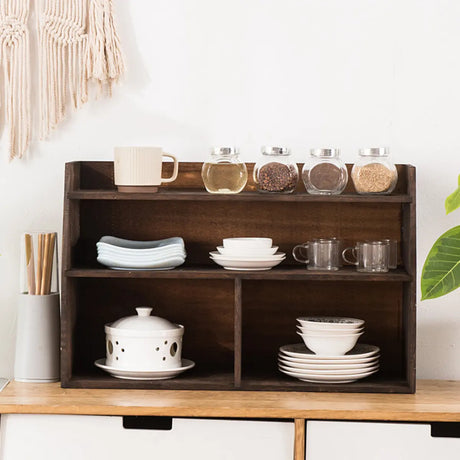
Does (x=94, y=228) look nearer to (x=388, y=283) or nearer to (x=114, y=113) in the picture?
(x=114, y=113)

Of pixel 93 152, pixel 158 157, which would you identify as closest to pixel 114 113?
pixel 93 152

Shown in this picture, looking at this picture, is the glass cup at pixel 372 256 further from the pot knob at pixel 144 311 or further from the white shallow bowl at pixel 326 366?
the pot knob at pixel 144 311

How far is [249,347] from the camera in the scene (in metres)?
2.26

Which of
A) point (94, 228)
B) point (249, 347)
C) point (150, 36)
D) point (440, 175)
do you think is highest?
point (150, 36)

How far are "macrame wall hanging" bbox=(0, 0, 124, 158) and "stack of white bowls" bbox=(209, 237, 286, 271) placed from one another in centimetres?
59

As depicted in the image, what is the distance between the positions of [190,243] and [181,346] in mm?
290


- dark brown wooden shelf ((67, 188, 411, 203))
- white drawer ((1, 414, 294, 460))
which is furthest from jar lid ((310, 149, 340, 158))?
white drawer ((1, 414, 294, 460))

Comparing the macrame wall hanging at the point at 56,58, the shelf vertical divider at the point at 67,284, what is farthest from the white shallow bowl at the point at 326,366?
the macrame wall hanging at the point at 56,58

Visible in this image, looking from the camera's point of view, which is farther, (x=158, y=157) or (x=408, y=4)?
(x=408, y=4)

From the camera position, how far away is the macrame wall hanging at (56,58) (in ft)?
7.29

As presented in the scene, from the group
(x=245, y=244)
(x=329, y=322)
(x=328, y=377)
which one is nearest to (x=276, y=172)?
(x=245, y=244)

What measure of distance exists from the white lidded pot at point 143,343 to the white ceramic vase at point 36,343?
152mm

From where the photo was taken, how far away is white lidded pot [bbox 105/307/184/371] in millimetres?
2049

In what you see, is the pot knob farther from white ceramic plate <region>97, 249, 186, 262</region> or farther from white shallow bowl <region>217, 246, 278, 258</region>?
white shallow bowl <region>217, 246, 278, 258</region>
